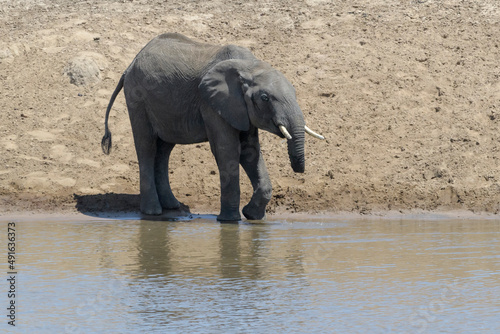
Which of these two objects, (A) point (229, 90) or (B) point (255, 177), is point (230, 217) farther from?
(A) point (229, 90)

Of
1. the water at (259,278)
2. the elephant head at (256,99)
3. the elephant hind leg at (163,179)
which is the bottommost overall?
the water at (259,278)

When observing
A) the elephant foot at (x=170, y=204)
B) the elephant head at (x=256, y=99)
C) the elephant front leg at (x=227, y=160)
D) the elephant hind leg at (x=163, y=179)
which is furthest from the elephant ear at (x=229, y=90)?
the elephant foot at (x=170, y=204)

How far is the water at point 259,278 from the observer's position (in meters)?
7.95

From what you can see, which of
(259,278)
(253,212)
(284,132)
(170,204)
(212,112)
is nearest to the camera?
(259,278)

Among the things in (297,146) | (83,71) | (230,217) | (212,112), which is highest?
(83,71)

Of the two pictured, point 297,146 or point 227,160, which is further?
point 227,160

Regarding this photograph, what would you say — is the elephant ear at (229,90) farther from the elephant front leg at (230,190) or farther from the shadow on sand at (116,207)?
the shadow on sand at (116,207)

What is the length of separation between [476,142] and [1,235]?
7.84 meters

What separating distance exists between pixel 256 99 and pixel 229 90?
1.62ft

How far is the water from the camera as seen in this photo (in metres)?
7.95

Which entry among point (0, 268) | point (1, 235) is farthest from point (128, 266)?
point (1, 235)

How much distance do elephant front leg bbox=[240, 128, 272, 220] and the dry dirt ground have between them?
1.08 m

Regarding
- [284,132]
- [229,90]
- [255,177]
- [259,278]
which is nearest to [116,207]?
[255,177]

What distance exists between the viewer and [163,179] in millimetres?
15055
